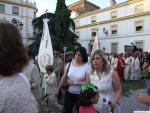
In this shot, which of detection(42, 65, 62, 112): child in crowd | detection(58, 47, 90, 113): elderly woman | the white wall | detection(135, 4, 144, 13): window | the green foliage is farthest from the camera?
detection(135, 4, 144, 13): window

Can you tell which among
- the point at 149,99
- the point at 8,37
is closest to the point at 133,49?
the point at 149,99

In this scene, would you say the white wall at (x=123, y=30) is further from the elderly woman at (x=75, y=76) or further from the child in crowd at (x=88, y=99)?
the child in crowd at (x=88, y=99)

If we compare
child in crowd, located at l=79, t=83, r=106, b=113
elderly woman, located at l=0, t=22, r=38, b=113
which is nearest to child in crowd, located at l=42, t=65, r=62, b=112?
child in crowd, located at l=79, t=83, r=106, b=113

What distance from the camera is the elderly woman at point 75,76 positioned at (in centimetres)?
554

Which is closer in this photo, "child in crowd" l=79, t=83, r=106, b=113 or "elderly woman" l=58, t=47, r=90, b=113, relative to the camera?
"child in crowd" l=79, t=83, r=106, b=113

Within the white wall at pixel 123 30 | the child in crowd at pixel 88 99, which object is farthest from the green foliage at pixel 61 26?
the child in crowd at pixel 88 99

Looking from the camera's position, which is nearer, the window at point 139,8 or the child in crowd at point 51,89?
the child in crowd at point 51,89

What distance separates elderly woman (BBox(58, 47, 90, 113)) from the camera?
18.2 ft

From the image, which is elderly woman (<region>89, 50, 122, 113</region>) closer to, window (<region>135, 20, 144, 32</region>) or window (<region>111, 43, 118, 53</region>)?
window (<region>135, 20, 144, 32</region>)

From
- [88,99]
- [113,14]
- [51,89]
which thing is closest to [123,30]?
[113,14]

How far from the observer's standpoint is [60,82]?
227 inches

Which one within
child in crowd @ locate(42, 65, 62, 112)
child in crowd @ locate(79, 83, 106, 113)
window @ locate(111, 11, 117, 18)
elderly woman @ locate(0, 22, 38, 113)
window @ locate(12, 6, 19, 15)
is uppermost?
window @ locate(12, 6, 19, 15)

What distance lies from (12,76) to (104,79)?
2803 mm

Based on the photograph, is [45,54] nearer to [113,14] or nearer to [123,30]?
[123,30]
